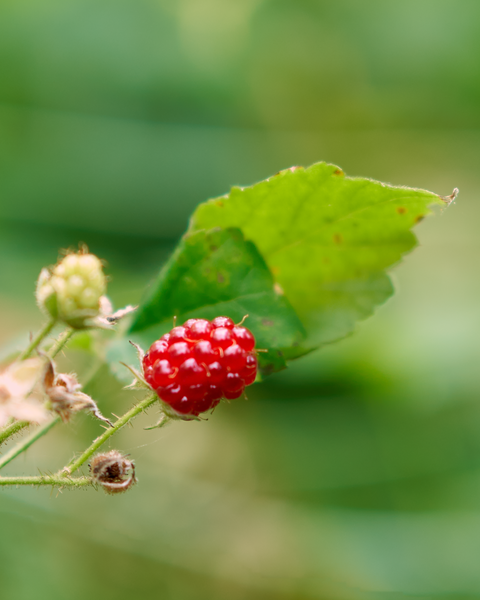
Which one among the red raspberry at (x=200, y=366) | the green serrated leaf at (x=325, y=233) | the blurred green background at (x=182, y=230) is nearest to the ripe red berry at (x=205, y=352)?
the red raspberry at (x=200, y=366)

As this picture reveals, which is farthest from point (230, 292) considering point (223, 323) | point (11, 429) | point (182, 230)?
point (182, 230)

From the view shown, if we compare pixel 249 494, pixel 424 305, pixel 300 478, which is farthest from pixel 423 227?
pixel 249 494

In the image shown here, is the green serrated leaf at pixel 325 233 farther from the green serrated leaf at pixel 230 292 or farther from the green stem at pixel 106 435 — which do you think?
the green stem at pixel 106 435

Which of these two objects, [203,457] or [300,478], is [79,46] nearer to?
[203,457]

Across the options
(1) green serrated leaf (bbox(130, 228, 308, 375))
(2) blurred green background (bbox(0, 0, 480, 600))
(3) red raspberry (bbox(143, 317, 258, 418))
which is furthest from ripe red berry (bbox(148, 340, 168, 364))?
(2) blurred green background (bbox(0, 0, 480, 600))

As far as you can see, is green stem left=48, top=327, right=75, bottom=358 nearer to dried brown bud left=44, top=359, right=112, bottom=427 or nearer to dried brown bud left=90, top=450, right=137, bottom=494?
dried brown bud left=44, top=359, right=112, bottom=427

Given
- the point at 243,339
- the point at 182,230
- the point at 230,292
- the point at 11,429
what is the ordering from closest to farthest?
the point at 11,429 → the point at 243,339 → the point at 230,292 → the point at 182,230

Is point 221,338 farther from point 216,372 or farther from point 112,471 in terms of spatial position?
point 112,471
